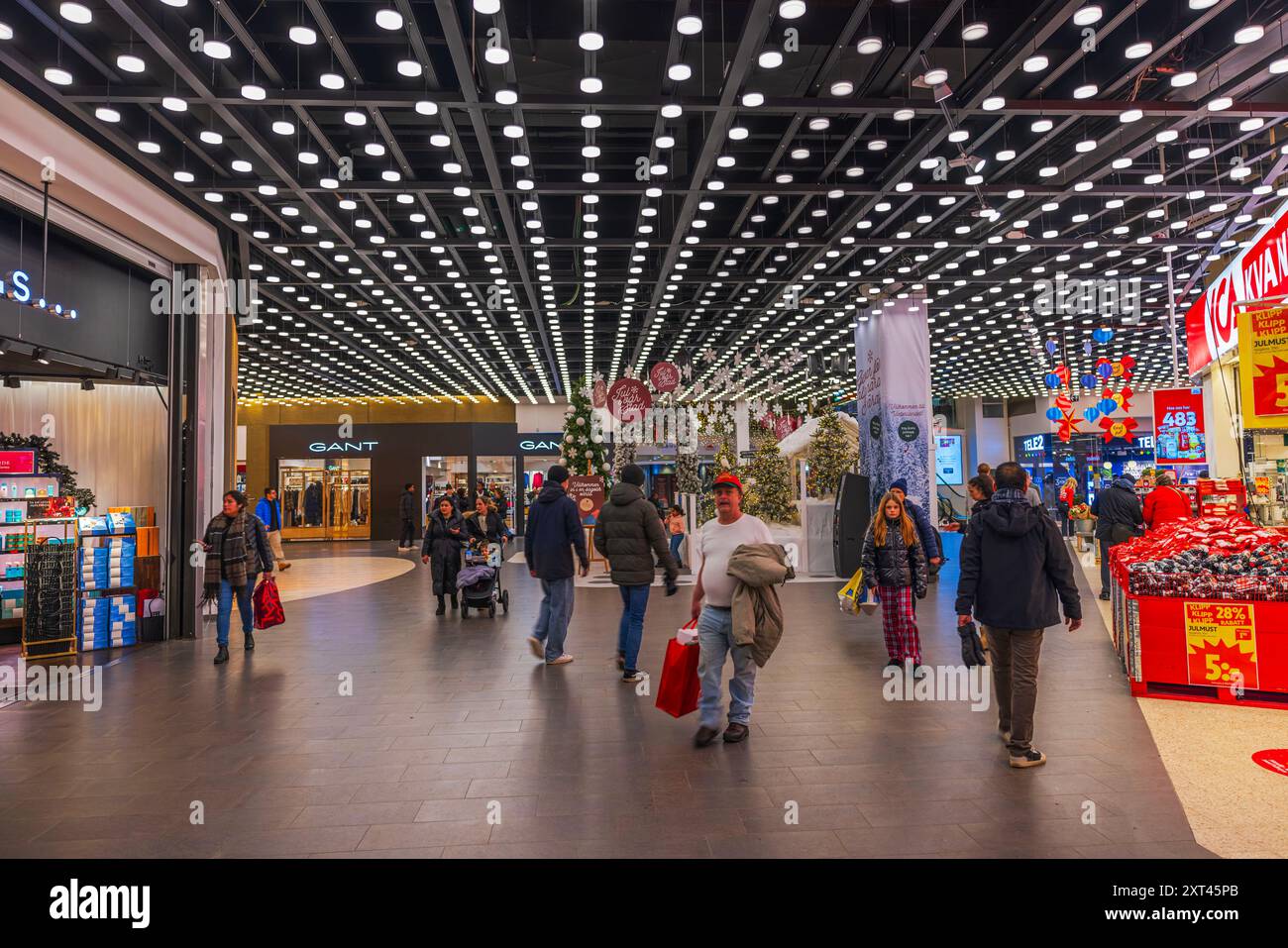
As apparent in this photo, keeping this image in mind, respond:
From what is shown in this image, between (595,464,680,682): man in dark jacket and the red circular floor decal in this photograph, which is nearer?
the red circular floor decal

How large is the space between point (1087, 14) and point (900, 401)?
7.68 metres

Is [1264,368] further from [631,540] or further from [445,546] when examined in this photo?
[445,546]

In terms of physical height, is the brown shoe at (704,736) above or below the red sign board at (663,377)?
below

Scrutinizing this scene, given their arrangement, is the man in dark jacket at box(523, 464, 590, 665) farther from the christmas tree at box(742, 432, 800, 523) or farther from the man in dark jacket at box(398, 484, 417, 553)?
the man in dark jacket at box(398, 484, 417, 553)

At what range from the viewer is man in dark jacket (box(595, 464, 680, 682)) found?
19.0 ft

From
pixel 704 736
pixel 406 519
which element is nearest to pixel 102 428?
pixel 704 736

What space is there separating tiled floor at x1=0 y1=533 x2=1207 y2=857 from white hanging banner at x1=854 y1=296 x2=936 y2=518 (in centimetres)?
638

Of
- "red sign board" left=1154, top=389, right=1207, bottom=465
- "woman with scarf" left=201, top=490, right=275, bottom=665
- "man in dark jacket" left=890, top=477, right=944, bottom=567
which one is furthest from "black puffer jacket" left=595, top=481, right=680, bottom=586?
"red sign board" left=1154, top=389, right=1207, bottom=465

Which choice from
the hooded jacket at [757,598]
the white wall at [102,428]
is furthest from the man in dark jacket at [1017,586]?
the white wall at [102,428]

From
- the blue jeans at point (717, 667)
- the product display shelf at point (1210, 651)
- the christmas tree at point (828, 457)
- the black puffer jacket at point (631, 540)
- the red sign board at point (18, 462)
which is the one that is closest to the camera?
the blue jeans at point (717, 667)

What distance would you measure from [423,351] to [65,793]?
54.1ft

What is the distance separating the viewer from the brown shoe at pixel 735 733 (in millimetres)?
4484

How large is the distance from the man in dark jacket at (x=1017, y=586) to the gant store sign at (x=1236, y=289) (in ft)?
9.71

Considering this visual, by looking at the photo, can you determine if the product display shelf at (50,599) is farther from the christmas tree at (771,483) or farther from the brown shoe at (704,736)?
the christmas tree at (771,483)
